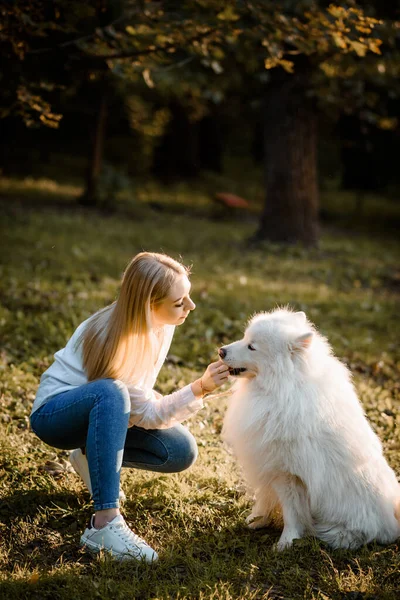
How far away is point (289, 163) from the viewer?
36.9 ft

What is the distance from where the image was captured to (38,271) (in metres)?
Answer: 7.98

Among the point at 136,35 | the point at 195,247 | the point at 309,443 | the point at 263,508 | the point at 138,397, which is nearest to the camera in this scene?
the point at 309,443

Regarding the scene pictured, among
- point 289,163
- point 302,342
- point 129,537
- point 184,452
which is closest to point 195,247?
point 289,163

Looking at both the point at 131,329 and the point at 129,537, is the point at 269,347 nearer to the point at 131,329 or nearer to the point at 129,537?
the point at 131,329

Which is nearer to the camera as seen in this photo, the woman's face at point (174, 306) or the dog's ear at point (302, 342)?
the dog's ear at point (302, 342)

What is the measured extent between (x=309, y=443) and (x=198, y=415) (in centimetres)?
166

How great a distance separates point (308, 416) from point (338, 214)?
16.2m

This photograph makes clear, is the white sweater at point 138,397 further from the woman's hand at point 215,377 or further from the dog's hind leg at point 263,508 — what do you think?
the dog's hind leg at point 263,508

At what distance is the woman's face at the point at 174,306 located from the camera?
318 centimetres

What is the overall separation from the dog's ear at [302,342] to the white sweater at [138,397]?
0.59m

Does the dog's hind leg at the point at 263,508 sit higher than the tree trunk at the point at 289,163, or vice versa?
the tree trunk at the point at 289,163

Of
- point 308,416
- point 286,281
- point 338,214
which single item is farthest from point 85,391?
point 338,214

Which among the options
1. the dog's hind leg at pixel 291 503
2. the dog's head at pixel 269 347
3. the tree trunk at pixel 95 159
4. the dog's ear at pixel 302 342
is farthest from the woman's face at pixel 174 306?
the tree trunk at pixel 95 159

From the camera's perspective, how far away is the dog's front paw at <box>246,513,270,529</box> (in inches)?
131
